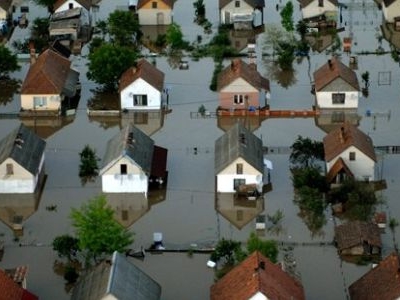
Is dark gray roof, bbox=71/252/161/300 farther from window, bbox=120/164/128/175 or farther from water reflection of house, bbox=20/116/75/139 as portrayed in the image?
water reflection of house, bbox=20/116/75/139

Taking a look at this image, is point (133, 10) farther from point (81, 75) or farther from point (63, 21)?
point (81, 75)

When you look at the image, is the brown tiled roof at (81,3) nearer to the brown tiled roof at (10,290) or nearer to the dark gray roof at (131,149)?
the dark gray roof at (131,149)

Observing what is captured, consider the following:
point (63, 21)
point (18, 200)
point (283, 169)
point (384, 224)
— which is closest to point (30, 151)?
point (18, 200)

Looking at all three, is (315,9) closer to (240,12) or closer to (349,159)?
(240,12)

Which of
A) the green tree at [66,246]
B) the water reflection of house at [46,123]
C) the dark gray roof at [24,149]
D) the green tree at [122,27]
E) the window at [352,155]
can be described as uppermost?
the green tree at [122,27]

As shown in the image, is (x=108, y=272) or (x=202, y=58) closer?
(x=108, y=272)

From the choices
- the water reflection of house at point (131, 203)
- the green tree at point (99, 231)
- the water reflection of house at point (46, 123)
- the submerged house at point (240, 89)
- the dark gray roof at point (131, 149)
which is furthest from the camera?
the submerged house at point (240, 89)

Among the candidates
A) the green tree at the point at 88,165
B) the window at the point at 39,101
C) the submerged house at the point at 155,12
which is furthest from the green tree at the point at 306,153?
the submerged house at the point at 155,12
